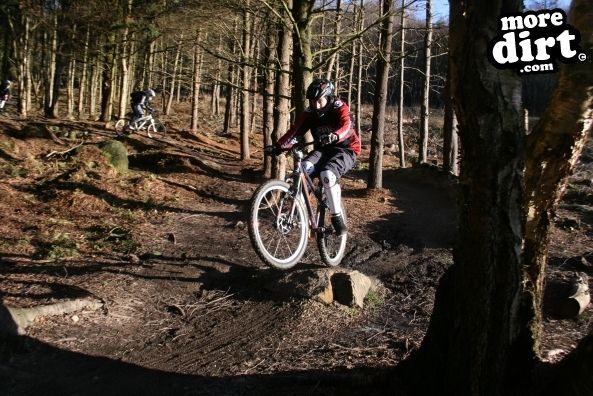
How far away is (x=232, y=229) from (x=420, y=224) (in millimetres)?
3640

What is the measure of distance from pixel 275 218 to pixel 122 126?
17.2 meters

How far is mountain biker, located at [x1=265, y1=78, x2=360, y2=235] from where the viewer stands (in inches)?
226

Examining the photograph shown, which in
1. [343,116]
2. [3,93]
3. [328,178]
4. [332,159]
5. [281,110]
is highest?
[3,93]

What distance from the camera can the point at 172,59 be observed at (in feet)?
120

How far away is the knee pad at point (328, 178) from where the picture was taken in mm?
5867

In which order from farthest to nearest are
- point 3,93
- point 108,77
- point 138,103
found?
point 3,93 → point 108,77 → point 138,103

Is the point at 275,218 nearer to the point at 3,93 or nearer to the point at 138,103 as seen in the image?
the point at 138,103

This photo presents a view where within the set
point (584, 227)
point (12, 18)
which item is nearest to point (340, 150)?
point (584, 227)

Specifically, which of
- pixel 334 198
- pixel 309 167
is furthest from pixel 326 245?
pixel 309 167

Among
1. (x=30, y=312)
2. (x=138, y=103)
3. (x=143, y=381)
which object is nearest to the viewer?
(x=143, y=381)

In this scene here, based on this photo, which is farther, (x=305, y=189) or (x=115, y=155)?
(x=115, y=155)

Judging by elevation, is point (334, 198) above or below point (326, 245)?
above

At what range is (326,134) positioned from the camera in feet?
18.5

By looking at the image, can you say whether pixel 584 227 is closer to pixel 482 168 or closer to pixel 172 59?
pixel 482 168
